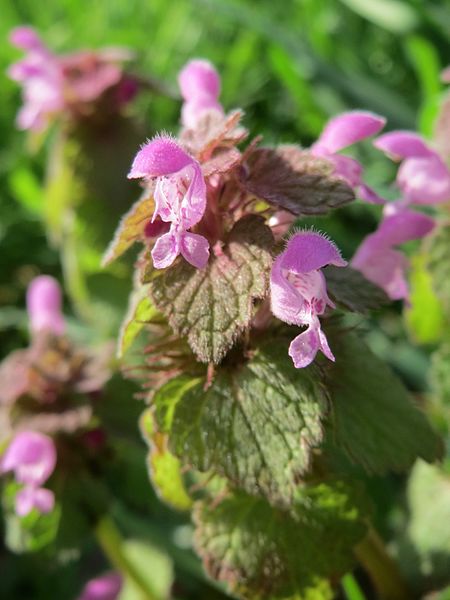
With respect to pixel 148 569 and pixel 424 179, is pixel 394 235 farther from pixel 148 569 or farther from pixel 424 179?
pixel 148 569

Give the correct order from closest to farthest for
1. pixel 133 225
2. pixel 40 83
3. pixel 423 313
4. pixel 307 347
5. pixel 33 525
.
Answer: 1. pixel 307 347
2. pixel 133 225
3. pixel 33 525
4. pixel 423 313
5. pixel 40 83

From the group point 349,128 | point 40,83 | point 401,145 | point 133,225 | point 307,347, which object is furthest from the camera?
point 40,83

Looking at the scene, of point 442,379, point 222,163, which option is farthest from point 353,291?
point 442,379

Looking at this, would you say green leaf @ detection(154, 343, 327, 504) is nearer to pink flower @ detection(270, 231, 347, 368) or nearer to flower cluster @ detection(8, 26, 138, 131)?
pink flower @ detection(270, 231, 347, 368)

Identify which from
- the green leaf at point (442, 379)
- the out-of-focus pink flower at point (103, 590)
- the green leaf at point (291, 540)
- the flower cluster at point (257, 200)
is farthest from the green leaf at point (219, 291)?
the out-of-focus pink flower at point (103, 590)

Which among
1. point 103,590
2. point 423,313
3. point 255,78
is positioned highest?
point 423,313

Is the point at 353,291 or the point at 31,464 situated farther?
the point at 31,464

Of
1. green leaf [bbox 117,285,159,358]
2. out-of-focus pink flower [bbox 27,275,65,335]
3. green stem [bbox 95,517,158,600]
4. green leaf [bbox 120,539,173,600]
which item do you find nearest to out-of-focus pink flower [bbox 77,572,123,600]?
green leaf [bbox 120,539,173,600]

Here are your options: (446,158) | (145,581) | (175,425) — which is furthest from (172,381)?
(145,581)
